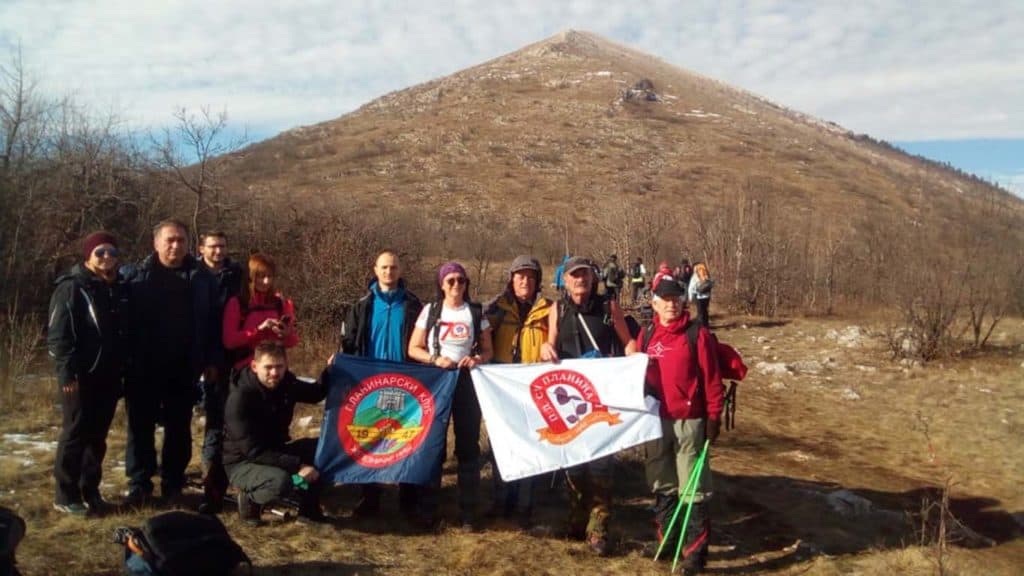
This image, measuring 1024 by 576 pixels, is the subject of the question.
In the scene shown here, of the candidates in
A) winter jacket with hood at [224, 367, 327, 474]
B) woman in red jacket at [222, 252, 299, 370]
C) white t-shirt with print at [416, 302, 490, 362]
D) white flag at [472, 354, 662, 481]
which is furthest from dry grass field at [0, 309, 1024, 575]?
white t-shirt with print at [416, 302, 490, 362]

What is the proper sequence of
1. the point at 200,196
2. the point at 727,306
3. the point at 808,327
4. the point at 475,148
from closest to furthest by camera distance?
the point at 200,196 → the point at 808,327 → the point at 727,306 → the point at 475,148

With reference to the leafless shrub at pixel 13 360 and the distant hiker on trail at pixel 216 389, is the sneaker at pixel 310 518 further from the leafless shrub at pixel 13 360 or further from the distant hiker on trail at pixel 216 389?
the leafless shrub at pixel 13 360

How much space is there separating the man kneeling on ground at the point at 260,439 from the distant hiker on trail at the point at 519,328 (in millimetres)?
1662

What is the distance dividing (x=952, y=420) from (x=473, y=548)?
9781 mm

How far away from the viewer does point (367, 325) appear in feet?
19.2

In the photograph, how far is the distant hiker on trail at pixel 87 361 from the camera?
5062mm

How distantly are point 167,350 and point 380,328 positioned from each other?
1676mm

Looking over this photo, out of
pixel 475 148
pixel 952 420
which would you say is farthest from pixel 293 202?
pixel 475 148

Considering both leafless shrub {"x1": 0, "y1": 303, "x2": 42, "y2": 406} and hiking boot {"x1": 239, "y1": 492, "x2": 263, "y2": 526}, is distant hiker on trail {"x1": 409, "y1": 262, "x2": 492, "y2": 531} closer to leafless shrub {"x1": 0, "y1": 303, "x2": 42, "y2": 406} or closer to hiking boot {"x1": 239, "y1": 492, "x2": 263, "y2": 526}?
hiking boot {"x1": 239, "y1": 492, "x2": 263, "y2": 526}

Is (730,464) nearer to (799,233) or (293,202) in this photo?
(293,202)

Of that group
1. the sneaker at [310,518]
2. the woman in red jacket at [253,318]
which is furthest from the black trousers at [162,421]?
the sneaker at [310,518]

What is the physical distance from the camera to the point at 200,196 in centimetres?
1565

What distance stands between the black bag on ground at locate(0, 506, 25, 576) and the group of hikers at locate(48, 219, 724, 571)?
153cm

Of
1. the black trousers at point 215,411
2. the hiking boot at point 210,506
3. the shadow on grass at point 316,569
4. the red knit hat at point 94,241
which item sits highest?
the red knit hat at point 94,241
